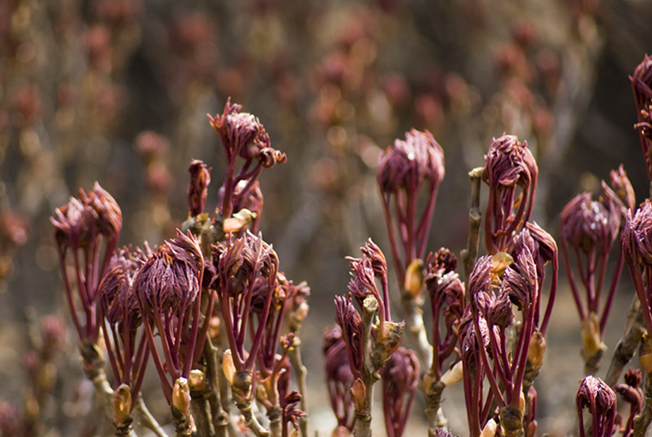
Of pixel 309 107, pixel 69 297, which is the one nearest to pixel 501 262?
pixel 69 297

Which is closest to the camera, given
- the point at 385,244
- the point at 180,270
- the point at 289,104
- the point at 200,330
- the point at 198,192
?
the point at 180,270

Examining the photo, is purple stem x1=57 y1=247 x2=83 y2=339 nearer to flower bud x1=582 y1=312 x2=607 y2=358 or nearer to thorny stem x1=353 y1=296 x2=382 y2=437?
thorny stem x1=353 y1=296 x2=382 y2=437

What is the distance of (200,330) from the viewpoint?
0.98m

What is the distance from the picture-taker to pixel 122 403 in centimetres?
99

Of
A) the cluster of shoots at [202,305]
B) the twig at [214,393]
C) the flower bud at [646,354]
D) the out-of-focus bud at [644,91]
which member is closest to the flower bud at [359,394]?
the cluster of shoots at [202,305]

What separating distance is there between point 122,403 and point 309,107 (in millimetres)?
3721

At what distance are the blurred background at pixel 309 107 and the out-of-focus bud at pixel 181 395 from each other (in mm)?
1457

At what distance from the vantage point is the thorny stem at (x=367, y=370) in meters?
0.92

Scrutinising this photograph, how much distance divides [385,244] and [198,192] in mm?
1781

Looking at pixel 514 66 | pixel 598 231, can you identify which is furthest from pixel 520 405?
pixel 514 66

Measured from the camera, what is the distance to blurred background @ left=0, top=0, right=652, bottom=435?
9.25 ft

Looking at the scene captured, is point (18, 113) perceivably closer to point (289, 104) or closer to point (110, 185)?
point (110, 185)

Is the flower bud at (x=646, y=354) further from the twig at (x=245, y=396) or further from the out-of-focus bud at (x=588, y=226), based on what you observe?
the twig at (x=245, y=396)

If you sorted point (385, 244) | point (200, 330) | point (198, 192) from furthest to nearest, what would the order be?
point (385, 244)
point (198, 192)
point (200, 330)
